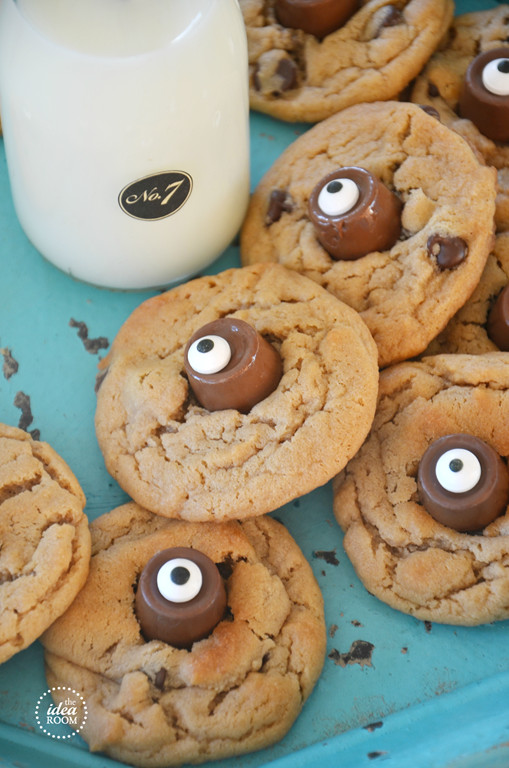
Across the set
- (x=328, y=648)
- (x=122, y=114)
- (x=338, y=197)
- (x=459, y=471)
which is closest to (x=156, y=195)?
(x=122, y=114)

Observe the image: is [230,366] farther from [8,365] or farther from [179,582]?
[8,365]

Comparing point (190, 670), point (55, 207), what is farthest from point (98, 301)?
point (190, 670)

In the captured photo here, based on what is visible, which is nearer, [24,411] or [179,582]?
[179,582]

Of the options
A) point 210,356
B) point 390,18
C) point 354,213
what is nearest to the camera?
point 210,356

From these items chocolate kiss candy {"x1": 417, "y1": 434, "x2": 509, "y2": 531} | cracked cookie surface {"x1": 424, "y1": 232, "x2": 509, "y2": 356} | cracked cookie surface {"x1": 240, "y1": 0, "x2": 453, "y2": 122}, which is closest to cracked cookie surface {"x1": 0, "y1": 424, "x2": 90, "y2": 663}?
chocolate kiss candy {"x1": 417, "y1": 434, "x2": 509, "y2": 531}

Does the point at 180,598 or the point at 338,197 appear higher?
the point at 338,197

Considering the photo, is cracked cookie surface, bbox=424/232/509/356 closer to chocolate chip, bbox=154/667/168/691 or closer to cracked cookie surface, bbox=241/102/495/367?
cracked cookie surface, bbox=241/102/495/367
